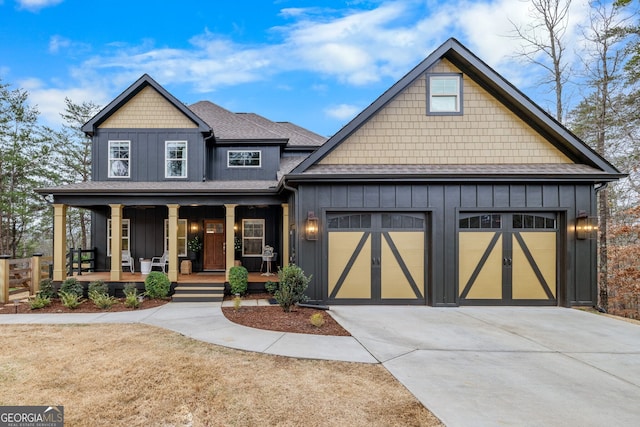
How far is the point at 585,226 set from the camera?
7.65 metres

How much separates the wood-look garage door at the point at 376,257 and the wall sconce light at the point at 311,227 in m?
0.40

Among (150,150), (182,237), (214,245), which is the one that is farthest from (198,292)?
(150,150)

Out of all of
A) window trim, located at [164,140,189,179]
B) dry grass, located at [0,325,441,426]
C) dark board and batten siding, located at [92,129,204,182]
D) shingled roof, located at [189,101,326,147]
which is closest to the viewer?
dry grass, located at [0,325,441,426]

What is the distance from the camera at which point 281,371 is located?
393 centimetres

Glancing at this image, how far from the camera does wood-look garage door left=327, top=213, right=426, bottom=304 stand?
787cm

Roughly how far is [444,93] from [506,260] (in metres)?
4.80

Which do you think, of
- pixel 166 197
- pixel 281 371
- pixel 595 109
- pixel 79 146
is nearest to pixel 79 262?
pixel 166 197

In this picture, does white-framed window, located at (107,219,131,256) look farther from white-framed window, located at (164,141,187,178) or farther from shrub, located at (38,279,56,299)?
shrub, located at (38,279,56,299)

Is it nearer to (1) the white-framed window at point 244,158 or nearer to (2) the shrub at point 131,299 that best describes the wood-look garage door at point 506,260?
(1) the white-framed window at point 244,158

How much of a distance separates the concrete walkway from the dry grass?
0.40 meters

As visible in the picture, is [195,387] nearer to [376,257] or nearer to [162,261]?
[376,257]

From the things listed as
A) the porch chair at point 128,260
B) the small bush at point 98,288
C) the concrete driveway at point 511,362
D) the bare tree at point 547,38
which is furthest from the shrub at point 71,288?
the bare tree at point 547,38

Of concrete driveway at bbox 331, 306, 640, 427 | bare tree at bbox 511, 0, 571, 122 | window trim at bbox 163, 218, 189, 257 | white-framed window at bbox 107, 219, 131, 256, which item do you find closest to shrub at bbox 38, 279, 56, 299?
white-framed window at bbox 107, 219, 131, 256

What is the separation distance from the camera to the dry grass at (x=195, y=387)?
295 centimetres
